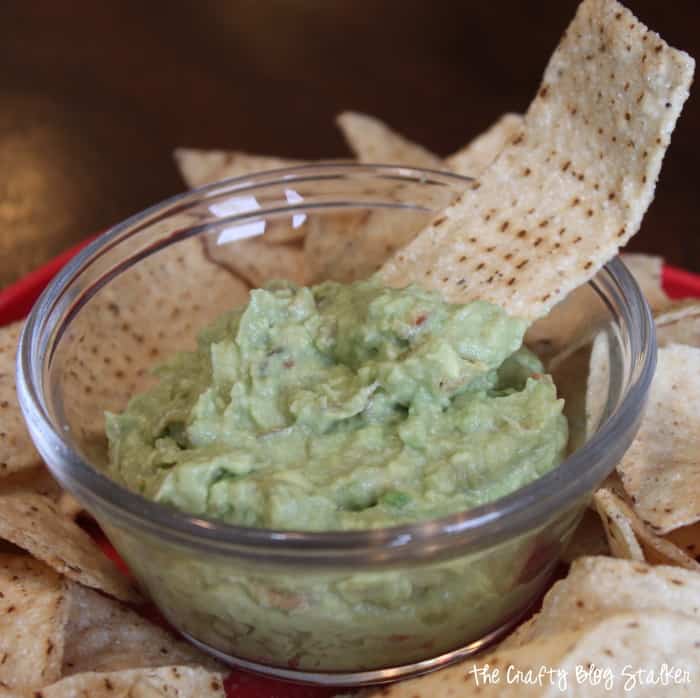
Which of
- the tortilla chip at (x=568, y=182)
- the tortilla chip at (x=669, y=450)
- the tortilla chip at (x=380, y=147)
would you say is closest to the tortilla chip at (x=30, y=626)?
the tortilla chip at (x=568, y=182)

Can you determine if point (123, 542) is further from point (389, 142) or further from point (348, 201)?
point (389, 142)

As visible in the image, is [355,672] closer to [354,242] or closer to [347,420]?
[347,420]

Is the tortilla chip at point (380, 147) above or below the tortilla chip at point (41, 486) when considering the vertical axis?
above

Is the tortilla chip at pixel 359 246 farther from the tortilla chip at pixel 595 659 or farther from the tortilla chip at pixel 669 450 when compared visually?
the tortilla chip at pixel 595 659

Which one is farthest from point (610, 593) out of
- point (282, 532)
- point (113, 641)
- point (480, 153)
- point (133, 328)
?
point (480, 153)

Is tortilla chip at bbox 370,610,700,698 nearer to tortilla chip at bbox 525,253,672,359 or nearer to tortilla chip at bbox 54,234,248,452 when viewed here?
tortilla chip at bbox 525,253,672,359

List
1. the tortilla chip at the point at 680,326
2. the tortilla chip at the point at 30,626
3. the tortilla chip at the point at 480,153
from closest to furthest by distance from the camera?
the tortilla chip at the point at 30,626
the tortilla chip at the point at 680,326
the tortilla chip at the point at 480,153

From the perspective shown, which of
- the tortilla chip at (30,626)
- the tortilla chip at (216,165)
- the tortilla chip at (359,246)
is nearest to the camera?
the tortilla chip at (30,626)
